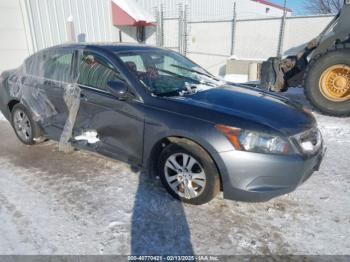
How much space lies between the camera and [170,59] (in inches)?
159

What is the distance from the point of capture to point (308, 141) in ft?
9.30

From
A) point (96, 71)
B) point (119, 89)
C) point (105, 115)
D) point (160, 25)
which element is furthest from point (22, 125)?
point (160, 25)

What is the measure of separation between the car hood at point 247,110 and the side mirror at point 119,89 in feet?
1.72

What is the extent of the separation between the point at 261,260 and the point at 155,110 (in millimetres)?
1618

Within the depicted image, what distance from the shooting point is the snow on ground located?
96.3 inches

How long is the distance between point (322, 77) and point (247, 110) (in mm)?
3300

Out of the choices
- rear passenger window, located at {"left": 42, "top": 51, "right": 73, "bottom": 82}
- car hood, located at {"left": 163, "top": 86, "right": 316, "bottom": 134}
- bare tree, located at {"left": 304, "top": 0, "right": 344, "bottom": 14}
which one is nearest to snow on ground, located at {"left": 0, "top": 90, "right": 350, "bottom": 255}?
car hood, located at {"left": 163, "top": 86, "right": 316, "bottom": 134}

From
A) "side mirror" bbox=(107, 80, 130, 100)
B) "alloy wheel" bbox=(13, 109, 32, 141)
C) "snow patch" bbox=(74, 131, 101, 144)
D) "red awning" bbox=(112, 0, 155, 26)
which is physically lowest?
"alloy wheel" bbox=(13, 109, 32, 141)

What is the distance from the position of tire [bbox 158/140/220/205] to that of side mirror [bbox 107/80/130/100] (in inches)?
28.7

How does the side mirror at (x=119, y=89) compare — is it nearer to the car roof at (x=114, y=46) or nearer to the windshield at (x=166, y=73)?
the windshield at (x=166, y=73)

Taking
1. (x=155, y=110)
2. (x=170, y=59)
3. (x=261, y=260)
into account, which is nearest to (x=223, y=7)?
(x=170, y=59)

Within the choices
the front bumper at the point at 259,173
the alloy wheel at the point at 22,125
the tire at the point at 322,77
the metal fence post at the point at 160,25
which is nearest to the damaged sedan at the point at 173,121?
the front bumper at the point at 259,173

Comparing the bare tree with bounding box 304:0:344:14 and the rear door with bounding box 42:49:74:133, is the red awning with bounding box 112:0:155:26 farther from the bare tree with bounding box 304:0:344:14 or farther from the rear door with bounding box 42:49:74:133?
the bare tree with bounding box 304:0:344:14

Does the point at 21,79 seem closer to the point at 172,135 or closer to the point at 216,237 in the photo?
the point at 172,135
